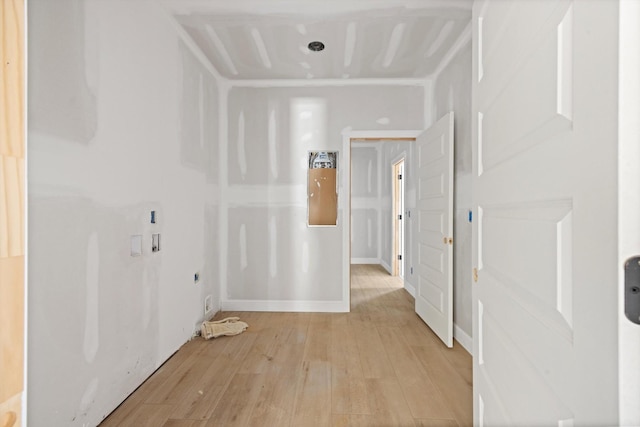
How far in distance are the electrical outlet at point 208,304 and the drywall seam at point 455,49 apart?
323cm

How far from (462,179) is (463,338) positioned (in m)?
1.32

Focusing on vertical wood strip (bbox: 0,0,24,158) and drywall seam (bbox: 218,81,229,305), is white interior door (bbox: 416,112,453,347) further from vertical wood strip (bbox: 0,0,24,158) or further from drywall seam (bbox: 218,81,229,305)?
vertical wood strip (bbox: 0,0,24,158)

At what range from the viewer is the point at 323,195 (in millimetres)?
3619

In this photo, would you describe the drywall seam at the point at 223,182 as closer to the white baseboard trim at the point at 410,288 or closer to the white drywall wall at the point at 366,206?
the white baseboard trim at the point at 410,288

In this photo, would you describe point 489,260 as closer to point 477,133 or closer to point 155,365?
point 477,133

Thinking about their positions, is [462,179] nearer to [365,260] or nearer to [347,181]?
[347,181]

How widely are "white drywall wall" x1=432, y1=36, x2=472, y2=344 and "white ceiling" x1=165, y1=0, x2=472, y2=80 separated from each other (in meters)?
0.26

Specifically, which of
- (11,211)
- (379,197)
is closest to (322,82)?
(11,211)

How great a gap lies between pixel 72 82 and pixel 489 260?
1.91m

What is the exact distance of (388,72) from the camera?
3.39m

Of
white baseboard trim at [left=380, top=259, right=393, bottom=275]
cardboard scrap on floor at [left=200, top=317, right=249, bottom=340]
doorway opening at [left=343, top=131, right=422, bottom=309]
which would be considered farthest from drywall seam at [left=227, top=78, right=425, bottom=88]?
white baseboard trim at [left=380, top=259, right=393, bottom=275]

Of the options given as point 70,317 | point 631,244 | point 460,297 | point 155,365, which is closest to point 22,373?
point 70,317

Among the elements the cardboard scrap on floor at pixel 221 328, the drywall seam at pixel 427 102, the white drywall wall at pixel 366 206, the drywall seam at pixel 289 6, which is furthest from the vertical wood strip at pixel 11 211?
the white drywall wall at pixel 366 206

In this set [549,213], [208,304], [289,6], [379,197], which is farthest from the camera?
[379,197]
